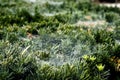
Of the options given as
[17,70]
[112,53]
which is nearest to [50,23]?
[112,53]

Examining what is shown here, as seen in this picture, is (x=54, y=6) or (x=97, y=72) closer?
(x=97, y=72)

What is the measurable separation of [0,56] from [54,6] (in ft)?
33.4

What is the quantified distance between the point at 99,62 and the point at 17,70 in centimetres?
183

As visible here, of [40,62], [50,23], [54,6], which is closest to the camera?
[40,62]

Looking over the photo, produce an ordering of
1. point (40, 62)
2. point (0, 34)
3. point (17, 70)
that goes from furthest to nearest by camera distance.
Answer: point (0, 34), point (40, 62), point (17, 70)

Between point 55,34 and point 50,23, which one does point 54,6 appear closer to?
point 50,23

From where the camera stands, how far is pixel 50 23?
1010cm

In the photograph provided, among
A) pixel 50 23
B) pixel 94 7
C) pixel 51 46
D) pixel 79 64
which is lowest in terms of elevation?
pixel 94 7

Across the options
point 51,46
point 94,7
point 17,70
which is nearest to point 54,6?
point 94,7

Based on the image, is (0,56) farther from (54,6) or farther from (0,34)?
(54,6)

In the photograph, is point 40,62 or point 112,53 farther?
point 112,53

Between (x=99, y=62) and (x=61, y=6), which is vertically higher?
(x=99, y=62)

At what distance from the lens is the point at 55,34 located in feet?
27.7

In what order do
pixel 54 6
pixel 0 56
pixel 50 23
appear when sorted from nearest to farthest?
pixel 0 56, pixel 50 23, pixel 54 6
